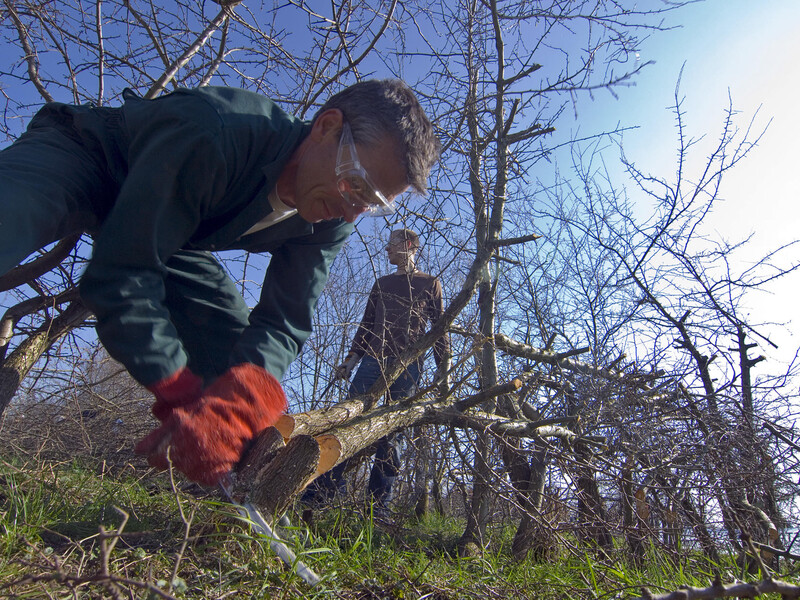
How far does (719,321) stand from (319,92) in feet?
12.8

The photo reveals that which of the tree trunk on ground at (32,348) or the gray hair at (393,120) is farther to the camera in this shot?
the tree trunk on ground at (32,348)

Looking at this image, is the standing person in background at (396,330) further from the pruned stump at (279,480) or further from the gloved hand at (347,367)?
the pruned stump at (279,480)

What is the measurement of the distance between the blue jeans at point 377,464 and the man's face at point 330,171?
49.2 inches

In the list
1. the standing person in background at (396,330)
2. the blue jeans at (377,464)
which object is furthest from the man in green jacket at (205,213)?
the standing person in background at (396,330)

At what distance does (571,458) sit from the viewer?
113 inches

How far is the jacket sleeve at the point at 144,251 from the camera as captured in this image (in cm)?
152

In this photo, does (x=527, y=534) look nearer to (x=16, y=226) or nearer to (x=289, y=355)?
(x=289, y=355)

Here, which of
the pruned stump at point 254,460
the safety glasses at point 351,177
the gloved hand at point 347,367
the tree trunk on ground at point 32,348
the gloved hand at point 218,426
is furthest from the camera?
the gloved hand at point 347,367

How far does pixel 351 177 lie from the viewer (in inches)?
73.8

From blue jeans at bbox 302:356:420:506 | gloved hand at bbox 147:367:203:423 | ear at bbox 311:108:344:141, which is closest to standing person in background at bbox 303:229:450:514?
blue jeans at bbox 302:356:420:506

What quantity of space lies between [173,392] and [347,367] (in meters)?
2.30

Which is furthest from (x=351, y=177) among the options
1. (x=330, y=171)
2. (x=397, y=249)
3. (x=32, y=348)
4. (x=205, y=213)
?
(x=397, y=249)

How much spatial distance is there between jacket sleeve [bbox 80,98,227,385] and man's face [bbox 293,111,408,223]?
0.37m

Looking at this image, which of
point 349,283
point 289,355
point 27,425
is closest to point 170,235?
point 289,355
